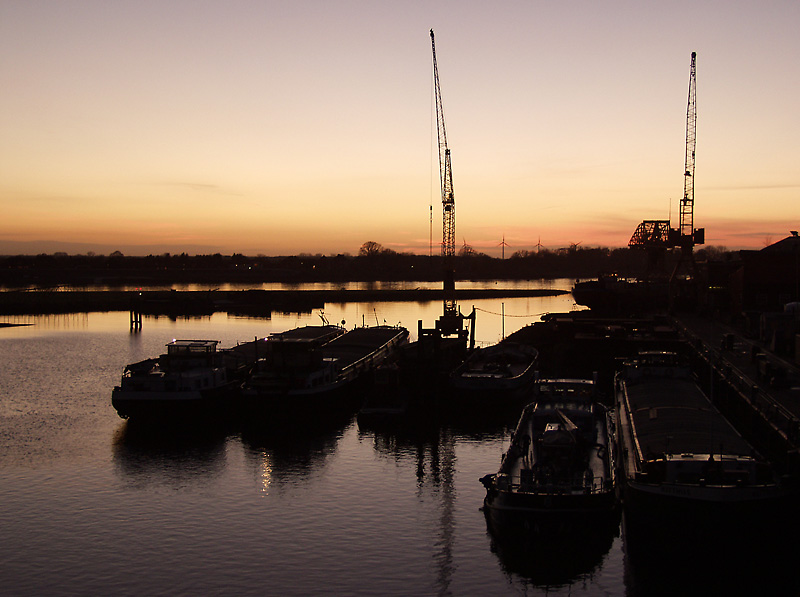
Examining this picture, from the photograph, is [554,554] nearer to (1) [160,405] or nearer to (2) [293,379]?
(2) [293,379]

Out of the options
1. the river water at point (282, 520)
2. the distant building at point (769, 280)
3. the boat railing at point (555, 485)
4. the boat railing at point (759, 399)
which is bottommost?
the river water at point (282, 520)

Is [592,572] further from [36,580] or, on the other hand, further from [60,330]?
[60,330]

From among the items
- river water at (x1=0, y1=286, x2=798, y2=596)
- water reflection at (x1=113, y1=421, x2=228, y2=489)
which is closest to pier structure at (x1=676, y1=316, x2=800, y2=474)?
river water at (x1=0, y1=286, x2=798, y2=596)

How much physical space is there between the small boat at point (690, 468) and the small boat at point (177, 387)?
2380 centimetres

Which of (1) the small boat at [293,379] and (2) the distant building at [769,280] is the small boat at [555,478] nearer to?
(1) the small boat at [293,379]

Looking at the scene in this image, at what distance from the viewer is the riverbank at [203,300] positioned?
478 ft

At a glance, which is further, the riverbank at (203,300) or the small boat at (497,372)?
the riverbank at (203,300)

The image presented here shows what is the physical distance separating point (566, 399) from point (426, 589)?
632 inches

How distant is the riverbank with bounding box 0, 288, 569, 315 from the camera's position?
146m

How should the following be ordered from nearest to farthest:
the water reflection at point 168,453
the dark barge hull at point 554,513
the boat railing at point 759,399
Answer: the dark barge hull at point 554,513 < the boat railing at point 759,399 < the water reflection at point 168,453

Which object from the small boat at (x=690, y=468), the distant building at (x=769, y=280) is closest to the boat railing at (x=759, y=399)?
the small boat at (x=690, y=468)

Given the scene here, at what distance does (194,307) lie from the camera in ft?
479

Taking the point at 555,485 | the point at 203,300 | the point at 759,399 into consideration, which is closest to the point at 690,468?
the point at 555,485

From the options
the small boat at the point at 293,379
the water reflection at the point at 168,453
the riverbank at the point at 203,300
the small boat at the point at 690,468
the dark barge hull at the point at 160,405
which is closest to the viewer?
the small boat at the point at 690,468
